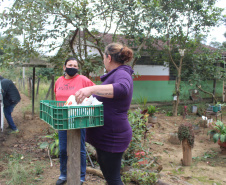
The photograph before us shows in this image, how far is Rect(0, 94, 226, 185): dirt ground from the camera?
3.70 metres

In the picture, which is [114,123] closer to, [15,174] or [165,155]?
[15,174]

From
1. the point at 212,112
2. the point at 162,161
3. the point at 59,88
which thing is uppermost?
the point at 59,88

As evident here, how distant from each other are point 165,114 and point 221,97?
486cm

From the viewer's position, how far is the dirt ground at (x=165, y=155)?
3.70 metres

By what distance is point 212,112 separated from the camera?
24.5 ft

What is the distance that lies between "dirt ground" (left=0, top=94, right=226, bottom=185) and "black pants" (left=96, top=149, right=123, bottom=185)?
4.60 feet

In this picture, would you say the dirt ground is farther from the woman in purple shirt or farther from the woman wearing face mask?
the woman in purple shirt

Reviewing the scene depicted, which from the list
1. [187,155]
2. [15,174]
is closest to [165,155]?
[187,155]

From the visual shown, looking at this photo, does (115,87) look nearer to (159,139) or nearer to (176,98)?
(159,139)

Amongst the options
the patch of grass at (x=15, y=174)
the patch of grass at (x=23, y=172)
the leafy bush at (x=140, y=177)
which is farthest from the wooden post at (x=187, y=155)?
the patch of grass at (x=15, y=174)

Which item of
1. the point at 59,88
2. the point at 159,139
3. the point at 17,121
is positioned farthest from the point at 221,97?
the point at 59,88

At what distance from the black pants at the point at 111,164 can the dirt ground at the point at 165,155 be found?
140cm

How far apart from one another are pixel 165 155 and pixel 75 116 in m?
4.00

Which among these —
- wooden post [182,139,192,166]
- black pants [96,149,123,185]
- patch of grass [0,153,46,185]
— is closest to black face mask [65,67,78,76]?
black pants [96,149,123,185]
